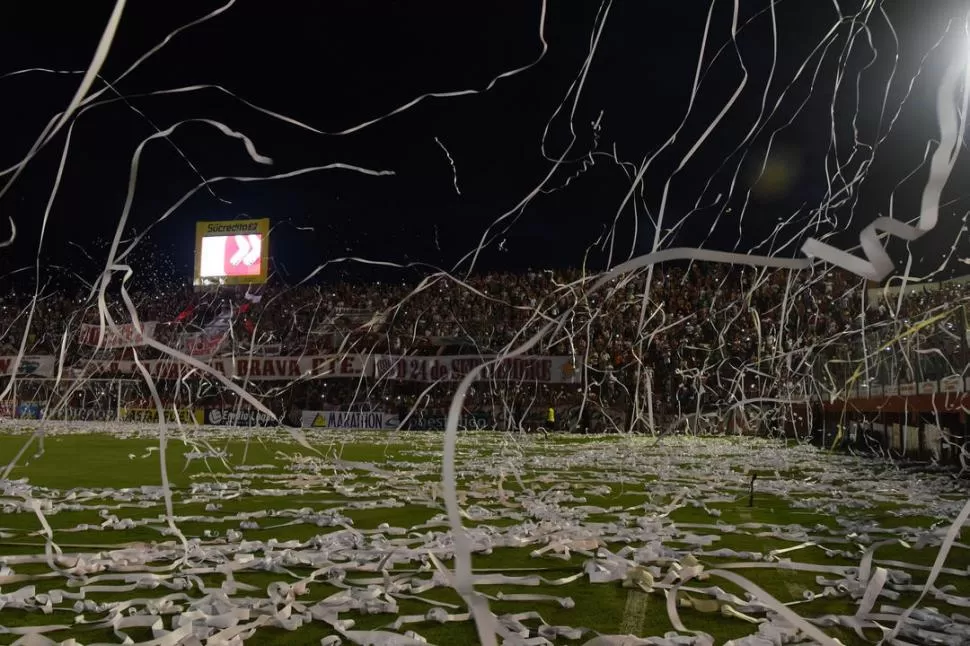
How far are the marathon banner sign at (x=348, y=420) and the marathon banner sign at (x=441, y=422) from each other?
46cm

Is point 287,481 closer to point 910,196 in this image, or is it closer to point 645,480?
point 645,480

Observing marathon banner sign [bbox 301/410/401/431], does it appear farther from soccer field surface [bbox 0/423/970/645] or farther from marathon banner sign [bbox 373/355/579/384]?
soccer field surface [bbox 0/423/970/645]

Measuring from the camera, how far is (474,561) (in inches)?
111

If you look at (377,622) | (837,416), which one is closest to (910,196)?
(837,416)

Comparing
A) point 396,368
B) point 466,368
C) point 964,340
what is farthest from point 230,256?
point 964,340

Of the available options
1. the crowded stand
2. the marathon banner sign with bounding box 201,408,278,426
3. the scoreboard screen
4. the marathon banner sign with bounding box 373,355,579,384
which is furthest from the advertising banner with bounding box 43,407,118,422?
the marathon banner sign with bounding box 373,355,579,384

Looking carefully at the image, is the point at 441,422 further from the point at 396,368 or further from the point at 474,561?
the point at 474,561

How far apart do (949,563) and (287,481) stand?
407 cm

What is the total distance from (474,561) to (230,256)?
2725 centimetres

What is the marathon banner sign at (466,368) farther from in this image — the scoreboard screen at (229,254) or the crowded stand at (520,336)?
the scoreboard screen at (229,254)

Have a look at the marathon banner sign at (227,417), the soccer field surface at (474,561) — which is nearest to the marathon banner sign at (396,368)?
the marathon banner sign at (227,417)

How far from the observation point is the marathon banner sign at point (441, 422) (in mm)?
19938

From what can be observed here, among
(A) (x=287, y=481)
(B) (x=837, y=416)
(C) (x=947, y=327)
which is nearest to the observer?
(A) (x=287, y=481)

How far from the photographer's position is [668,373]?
17.6 m
